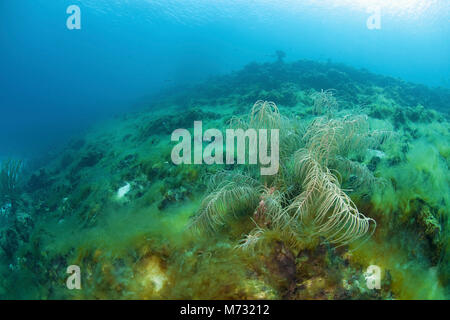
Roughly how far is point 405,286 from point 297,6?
8872cm

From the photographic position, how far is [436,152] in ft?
20.7

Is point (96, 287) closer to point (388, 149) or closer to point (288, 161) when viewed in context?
point (288, 161)

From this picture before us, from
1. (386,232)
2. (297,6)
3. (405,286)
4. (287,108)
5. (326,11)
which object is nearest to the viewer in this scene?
(405,286)

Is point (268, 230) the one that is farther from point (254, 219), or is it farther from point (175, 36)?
point (175, 36)

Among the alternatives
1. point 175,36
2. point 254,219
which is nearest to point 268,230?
point 254,219

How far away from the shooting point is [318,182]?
11.5ft

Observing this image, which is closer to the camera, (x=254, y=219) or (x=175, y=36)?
(x=254, y=219)

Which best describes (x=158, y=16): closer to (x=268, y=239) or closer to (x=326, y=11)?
(x=326, y=11)

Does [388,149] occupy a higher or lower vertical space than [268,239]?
higher
